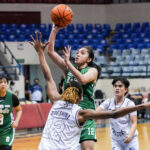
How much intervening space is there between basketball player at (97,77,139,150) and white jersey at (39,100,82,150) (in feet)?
7.43

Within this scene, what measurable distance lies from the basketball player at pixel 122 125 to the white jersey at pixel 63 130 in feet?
7.43

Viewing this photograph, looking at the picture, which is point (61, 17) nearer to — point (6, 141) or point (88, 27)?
point (6, 141)

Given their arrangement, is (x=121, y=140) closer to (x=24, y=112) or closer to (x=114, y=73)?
(x=24, y=112)

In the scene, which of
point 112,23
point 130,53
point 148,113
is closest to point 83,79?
point 148,113

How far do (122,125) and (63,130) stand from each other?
2609 millimetres

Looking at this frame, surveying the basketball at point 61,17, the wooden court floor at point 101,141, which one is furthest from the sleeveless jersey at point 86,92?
the wooden court floor at point 101,141

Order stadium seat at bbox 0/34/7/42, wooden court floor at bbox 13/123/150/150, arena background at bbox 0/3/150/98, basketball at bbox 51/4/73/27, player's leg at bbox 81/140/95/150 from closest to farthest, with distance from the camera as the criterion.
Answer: player's leg at bbox 81/140/95/150 → basketball at bbox 51/4/73/27 → wooden court floor at bbox 13/123/150/150 → stadium seat at bbox 0/34/7/42 → arena background at bbox 0/3/150/98

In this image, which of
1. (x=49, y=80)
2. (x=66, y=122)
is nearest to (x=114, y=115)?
(x=66, y=122)

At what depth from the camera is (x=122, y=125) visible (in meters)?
6.99

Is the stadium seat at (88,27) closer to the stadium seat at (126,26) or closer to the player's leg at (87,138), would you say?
the stadium seat at (126,26)

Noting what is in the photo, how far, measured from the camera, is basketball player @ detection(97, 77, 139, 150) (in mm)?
6828

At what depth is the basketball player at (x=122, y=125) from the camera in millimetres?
6828

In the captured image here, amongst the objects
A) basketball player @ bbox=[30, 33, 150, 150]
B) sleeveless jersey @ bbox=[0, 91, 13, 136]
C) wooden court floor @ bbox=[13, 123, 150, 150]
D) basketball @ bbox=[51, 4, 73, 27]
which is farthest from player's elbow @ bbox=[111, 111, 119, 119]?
wooden court floor @ bbox=[13, 123, 150, 150]

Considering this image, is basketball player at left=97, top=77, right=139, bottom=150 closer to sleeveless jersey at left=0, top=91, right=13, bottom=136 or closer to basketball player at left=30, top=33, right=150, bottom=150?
sleeveless jersey at left=0, top=91, right=13, bottom=136
